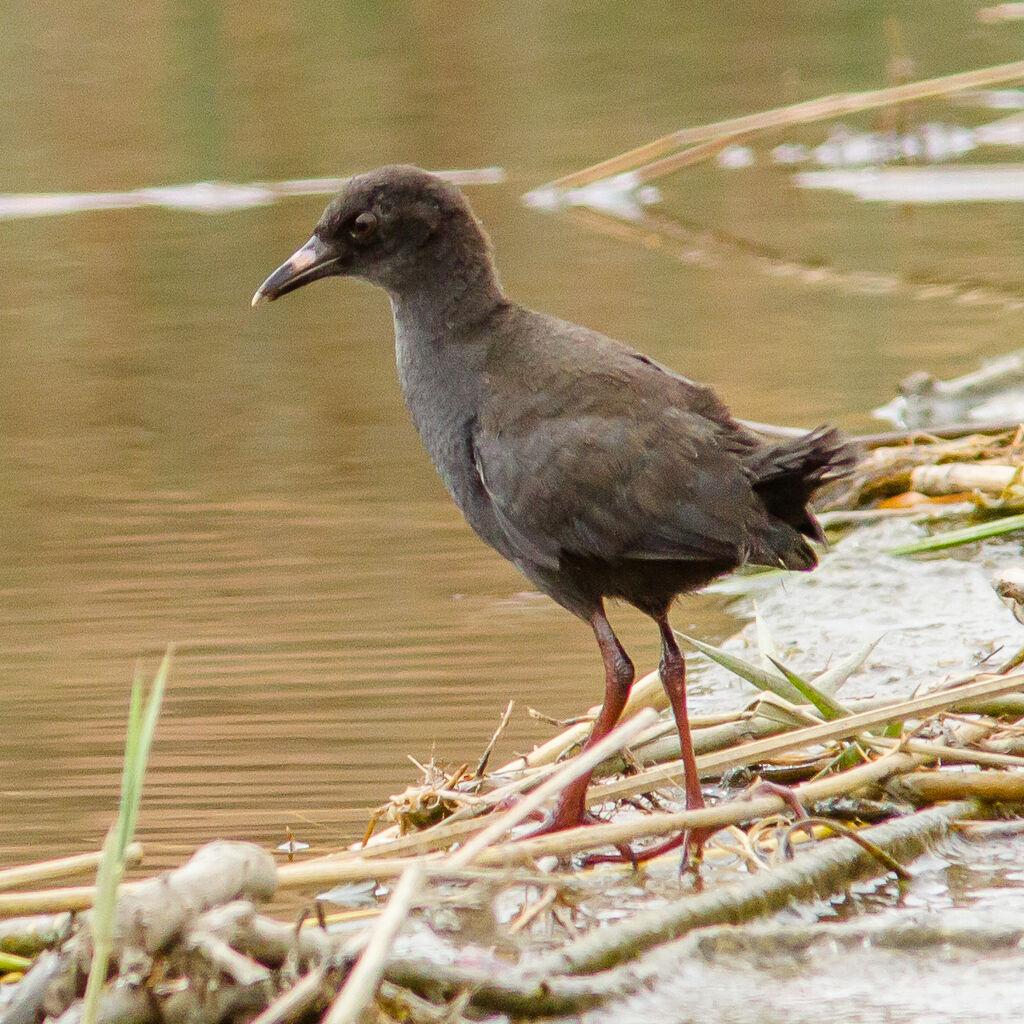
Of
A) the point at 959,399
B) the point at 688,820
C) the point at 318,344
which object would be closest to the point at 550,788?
the point at 688,820

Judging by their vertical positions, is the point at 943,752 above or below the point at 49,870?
below

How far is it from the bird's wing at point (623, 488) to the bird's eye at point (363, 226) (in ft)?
2.09

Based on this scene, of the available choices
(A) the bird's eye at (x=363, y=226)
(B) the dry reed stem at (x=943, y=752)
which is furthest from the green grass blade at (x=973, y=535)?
(A) the bird's eye at (x=363, y=226)

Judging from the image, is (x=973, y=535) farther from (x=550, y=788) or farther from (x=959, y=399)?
(x=550, y=788)

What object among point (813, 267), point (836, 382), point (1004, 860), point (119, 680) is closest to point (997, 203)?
point (813, 267)

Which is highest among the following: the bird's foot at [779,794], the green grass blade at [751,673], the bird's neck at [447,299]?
the bird's neck at [447,299]

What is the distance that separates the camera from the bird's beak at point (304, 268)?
403 centimetres

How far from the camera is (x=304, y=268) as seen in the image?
13.2 ft

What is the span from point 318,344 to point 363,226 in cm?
441

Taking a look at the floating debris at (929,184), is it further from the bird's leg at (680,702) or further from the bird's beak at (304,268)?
the bird's leg at (680,702)

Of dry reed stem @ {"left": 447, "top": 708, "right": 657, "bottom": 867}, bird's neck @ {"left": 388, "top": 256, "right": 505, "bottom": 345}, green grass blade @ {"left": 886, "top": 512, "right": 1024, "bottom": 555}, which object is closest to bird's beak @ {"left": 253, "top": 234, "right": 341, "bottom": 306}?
bird's neck @ {"left": 388, "top": 256, "right": 505, "bottom": 345}

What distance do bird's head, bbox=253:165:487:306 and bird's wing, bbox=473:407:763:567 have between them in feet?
1.90

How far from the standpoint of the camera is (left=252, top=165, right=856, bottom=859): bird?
345 cm

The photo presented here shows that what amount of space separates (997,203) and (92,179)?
17.1ft
